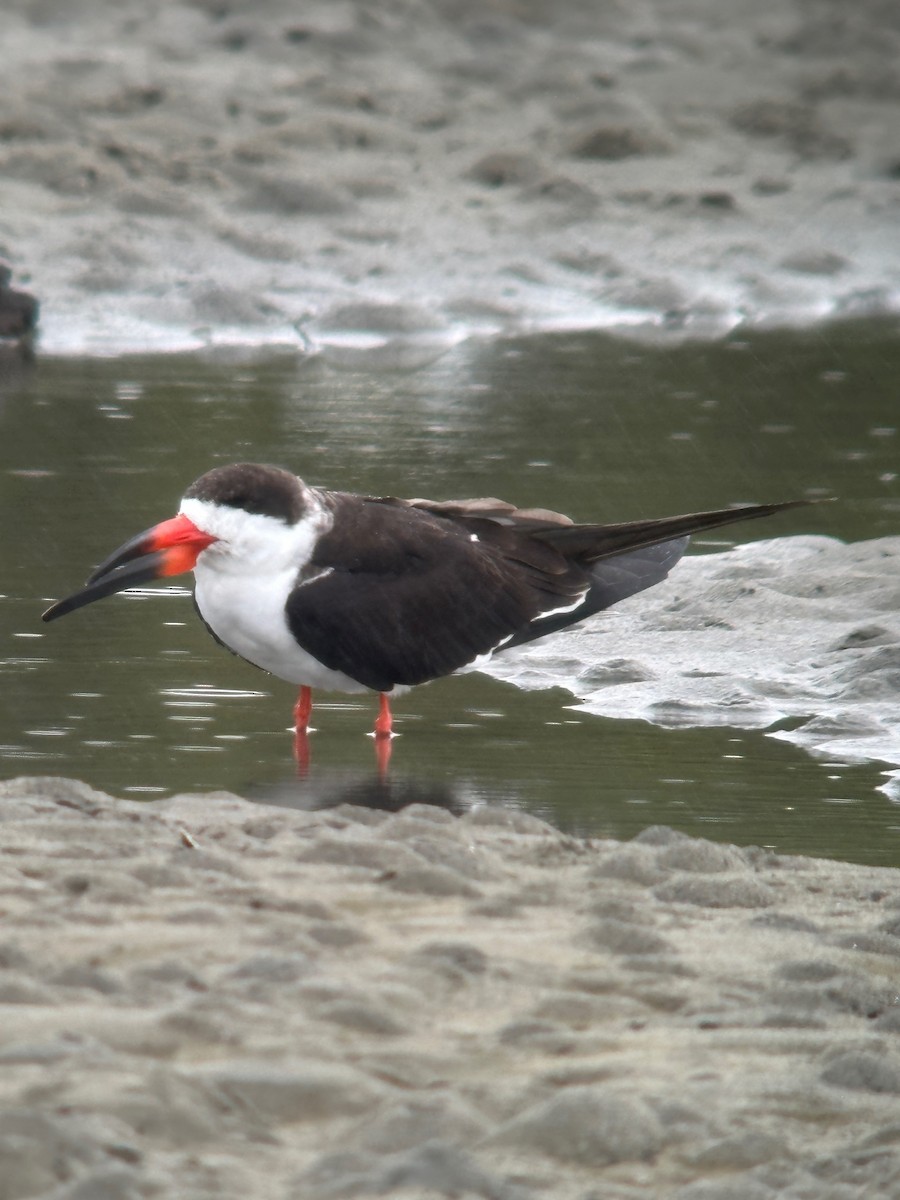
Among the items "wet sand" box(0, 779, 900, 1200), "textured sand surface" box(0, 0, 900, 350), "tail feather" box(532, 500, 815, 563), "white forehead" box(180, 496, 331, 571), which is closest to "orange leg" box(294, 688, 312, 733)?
"white forehead" box(180, 496, 331, 571)

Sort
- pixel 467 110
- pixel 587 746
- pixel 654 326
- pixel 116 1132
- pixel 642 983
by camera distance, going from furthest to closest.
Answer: pixel 467 110 < pixel 654 326 < pixel 587 746 < pixel 642 983 < pixel 116 1132

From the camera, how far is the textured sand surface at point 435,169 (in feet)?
45.3

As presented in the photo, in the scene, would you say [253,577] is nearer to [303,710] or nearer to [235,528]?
[235,528]

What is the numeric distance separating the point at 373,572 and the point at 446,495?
276cm

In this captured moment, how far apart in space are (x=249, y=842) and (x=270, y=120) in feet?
41.2

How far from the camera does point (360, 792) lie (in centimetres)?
543

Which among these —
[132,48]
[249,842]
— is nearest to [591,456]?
[249,842]

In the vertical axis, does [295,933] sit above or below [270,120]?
below

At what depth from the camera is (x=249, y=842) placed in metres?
4.52

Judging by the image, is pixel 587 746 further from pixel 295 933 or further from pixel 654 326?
pixel 654 326

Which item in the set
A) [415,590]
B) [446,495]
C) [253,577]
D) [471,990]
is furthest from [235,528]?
[446,495]

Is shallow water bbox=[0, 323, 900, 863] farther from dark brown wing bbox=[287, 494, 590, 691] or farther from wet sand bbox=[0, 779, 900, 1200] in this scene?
wet sand bbox=[0, 779, 900, 1200]

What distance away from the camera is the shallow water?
5.49 meters

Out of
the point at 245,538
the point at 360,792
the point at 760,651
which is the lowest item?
the point at 360,792
